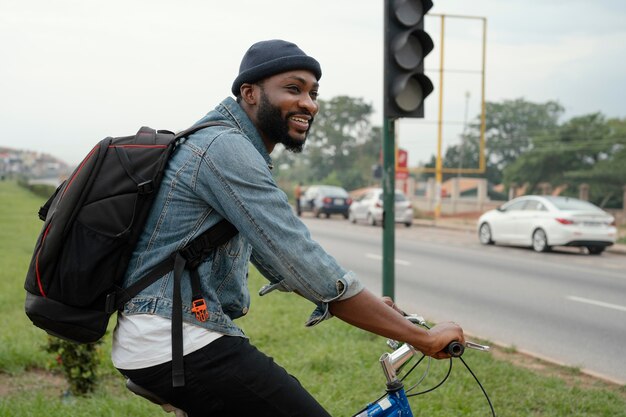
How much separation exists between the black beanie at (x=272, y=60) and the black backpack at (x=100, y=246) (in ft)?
0.96

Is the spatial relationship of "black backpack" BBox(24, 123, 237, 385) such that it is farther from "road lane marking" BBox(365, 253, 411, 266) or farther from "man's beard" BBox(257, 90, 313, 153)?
"road lane marking" BBox(365, 253, 411, 266)

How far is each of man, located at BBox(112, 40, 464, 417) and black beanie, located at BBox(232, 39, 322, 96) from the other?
2 cm

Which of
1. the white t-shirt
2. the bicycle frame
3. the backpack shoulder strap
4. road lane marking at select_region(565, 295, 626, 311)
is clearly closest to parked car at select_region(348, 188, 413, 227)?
road lane marking at select_region(565, 295, 626, 311)

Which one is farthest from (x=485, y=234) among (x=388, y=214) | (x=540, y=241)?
(x=388, y=214)

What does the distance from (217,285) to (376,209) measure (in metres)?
24.6

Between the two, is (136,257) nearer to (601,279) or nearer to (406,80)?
(406,80)

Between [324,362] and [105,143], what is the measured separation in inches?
151

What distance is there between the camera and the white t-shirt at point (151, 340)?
1.89m

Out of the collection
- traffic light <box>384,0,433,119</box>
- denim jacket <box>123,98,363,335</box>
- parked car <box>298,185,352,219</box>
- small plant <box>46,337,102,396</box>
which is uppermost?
traffic light <box>384,0,433,119</box>

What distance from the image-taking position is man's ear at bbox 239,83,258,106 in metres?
2.11

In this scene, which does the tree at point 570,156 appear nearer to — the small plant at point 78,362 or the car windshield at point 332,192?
the car windshield at point 332,192

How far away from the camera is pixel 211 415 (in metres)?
1.98

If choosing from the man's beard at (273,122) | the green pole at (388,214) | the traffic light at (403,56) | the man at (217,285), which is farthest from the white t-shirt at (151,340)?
the green pole at (388,214)

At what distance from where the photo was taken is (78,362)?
4.61 metres
